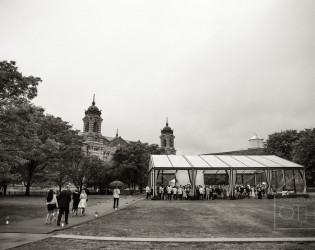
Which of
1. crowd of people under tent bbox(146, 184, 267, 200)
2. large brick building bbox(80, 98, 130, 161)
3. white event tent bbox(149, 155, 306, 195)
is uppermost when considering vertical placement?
large brick building bbox(80, 98, 130, 161)

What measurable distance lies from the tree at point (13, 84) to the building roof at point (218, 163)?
42.7 feet

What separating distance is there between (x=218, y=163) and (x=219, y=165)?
2.59 ft

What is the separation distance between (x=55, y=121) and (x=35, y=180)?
8.29 metres

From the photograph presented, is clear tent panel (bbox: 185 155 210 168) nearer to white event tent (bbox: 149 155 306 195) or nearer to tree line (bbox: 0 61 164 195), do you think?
white event tent (bbox: 149 155 306 195)

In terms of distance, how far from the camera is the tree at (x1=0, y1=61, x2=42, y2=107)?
1515 centimetres

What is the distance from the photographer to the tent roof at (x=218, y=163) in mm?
25844

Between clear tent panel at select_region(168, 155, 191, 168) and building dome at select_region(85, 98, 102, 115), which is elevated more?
building dome at select_region(85, 98, 102, 115)

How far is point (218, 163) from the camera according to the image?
27.3 metres

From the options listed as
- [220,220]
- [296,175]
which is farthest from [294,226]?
[296,175]

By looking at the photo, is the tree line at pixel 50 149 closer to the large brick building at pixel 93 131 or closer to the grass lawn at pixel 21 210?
the grass lawn at pixel 21 210

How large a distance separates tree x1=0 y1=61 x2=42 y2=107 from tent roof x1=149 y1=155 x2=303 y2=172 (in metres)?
13.0

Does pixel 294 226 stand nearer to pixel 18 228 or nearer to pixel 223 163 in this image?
pixel 18 228

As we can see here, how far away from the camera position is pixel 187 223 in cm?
1132

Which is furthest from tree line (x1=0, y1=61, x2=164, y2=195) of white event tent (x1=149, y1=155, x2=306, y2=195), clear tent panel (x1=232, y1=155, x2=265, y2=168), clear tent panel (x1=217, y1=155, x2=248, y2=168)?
clear tent panel (x1=232, y1=155, x2=265, y2=168)
